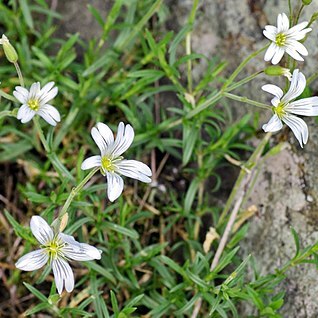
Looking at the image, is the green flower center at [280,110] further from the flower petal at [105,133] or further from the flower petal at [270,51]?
the flower petal at [105,133]

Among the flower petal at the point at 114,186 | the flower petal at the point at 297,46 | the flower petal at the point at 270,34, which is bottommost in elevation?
the flower petal at the point at 114,186

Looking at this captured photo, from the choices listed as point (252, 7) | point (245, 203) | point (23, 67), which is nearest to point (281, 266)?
point (245, 203)

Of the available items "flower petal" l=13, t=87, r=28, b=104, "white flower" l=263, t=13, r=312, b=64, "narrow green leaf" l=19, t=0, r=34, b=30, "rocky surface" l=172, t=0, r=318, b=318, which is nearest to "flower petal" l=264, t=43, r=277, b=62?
"white flower" l=263, t=13, r=312, b=64

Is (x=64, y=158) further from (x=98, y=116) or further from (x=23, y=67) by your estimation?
(x=23, y=67)

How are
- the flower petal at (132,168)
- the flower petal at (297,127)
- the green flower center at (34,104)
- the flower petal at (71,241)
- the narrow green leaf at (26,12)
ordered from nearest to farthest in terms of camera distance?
the flower petal at (71,241) < the flower petal at (132,168) < the flower petal at (297,127) < the green flower center at (34,104) < the narrow green leaf at (26,12)

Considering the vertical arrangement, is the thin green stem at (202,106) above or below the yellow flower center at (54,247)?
above

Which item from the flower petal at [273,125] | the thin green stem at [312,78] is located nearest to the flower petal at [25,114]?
the flower petal at [273,125]

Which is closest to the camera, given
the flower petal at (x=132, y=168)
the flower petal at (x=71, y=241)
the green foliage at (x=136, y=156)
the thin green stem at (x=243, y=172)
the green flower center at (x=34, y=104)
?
the flower petal at (x=71, y=241)
